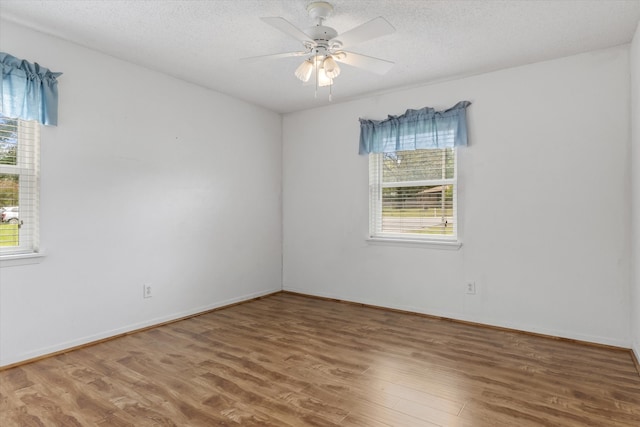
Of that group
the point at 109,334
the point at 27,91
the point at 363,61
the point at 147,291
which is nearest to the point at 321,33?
the point at 363,61

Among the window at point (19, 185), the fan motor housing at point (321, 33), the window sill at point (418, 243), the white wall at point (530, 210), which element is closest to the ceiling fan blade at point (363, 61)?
the fan motor housing at point (321, 33)

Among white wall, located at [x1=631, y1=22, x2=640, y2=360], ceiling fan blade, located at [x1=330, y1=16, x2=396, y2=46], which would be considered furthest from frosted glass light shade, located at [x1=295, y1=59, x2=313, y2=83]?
white wall, located at [x1=631, y1=22, x2=640, y2=360]

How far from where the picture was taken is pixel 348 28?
273 cm

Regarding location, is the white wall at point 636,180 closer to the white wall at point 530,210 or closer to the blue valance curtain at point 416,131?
the white wall at point 530,210

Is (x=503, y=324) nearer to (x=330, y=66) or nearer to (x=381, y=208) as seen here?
(x=381, y=208)

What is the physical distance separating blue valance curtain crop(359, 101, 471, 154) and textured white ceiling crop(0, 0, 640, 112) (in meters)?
0.40

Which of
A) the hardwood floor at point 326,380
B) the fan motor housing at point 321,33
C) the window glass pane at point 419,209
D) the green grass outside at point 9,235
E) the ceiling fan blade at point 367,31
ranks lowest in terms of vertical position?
the hardwood floor at point 326,380

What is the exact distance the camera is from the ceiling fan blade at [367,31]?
2135 mm

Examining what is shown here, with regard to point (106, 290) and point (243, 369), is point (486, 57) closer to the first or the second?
point (243, 369)

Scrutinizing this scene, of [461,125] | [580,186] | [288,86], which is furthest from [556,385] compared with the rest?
[288,86]

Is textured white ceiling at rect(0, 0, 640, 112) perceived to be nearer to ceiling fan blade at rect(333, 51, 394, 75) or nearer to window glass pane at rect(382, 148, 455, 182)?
ceiling fan blade at rect(333, 51, 394, 75)

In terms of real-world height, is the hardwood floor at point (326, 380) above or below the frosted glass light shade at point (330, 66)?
below

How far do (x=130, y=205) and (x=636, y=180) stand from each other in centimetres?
422

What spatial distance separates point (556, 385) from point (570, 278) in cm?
119
